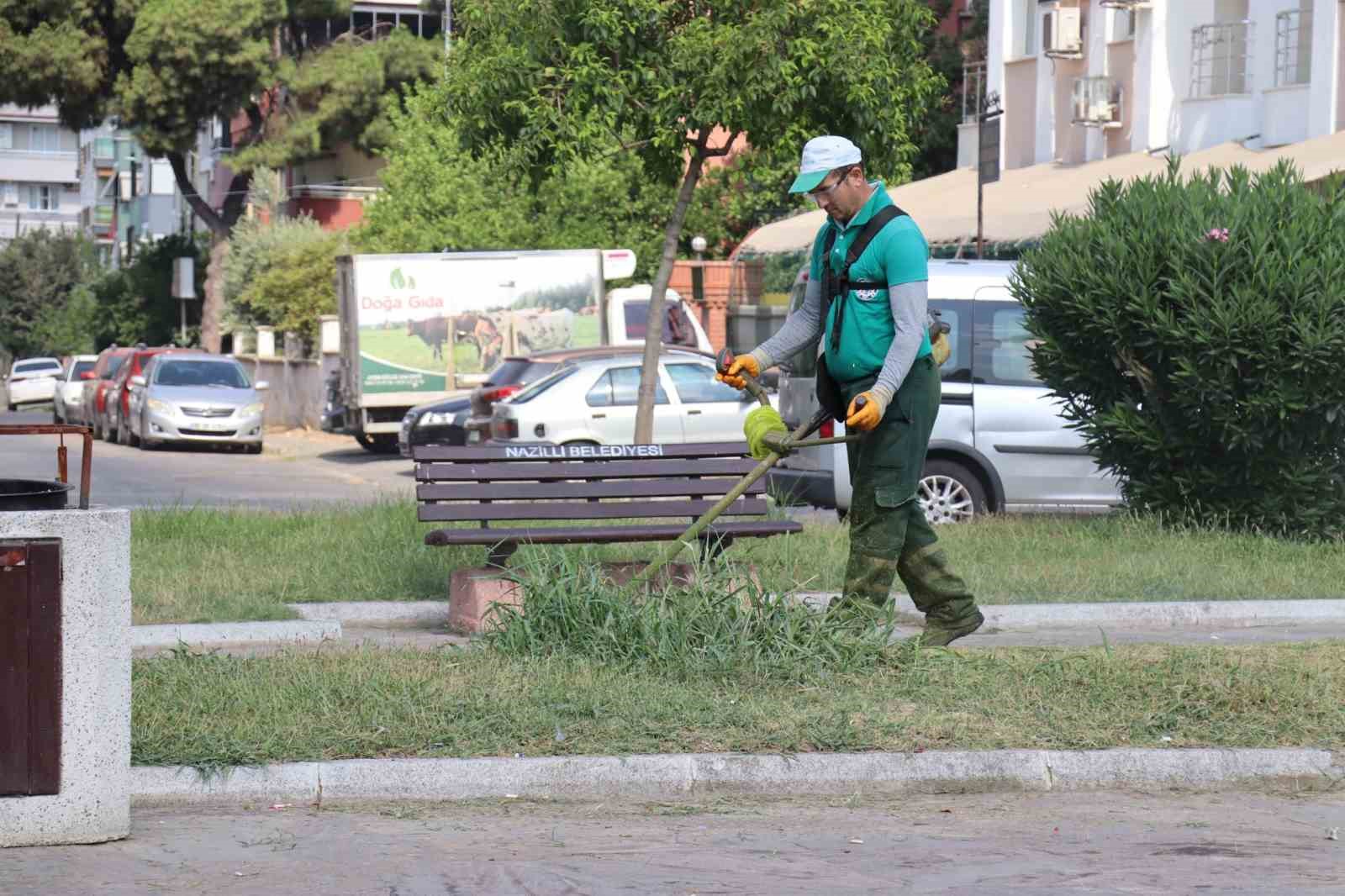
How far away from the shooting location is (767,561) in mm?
10523

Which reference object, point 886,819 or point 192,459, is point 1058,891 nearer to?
point 886,819

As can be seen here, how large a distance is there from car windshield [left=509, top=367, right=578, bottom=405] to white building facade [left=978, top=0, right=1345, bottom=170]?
868cm

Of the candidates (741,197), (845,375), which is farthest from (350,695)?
(741,197)

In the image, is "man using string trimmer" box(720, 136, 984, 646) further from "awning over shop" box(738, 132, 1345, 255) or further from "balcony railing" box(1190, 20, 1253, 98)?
"balcony railing" box(1190, 20, 1253, 98)

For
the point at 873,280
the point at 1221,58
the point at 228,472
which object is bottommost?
the point at 228,472

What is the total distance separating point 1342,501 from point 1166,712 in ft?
19.7

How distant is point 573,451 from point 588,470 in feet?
0.38

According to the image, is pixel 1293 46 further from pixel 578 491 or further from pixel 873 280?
pixel 873 280

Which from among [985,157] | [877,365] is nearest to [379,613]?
[877,365]

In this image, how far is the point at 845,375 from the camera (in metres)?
7.54

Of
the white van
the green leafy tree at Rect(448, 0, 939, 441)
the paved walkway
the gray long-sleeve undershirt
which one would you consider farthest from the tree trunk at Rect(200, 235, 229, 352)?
the gray long-sleeve undershirt

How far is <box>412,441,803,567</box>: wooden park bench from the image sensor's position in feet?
28.7

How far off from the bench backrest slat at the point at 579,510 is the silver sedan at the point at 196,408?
21.6 m

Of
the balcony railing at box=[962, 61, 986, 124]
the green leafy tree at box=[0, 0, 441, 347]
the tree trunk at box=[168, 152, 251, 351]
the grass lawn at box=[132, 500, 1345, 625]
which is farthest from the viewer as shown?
the tree trunk at box=[168, 152, 251, 351]
